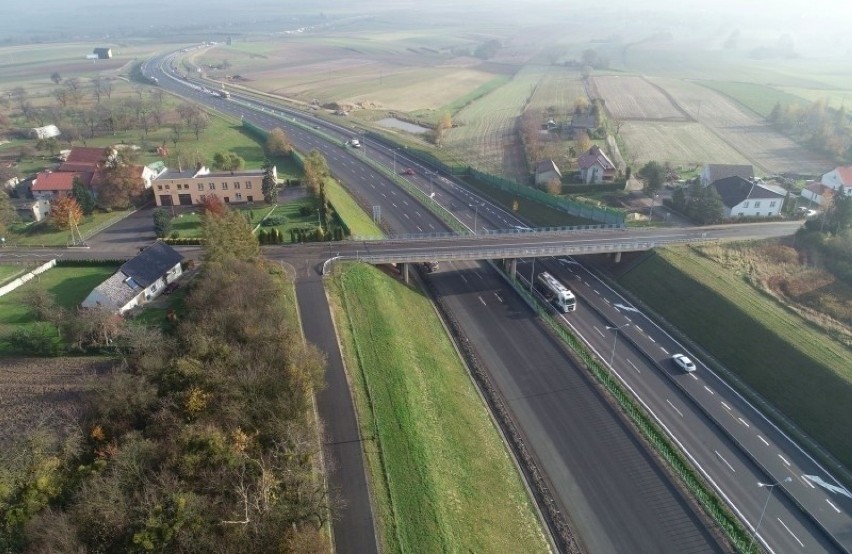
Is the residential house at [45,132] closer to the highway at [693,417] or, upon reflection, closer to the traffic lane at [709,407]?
the highway at [693,417]

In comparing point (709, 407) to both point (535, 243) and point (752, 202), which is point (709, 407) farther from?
point (752, 202)

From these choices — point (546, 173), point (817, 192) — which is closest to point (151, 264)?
point (546, 173)

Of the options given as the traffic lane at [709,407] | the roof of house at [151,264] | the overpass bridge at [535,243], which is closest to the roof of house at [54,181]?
the roof of house at [151,264]

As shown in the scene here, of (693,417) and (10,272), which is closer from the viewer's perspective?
(693,417)

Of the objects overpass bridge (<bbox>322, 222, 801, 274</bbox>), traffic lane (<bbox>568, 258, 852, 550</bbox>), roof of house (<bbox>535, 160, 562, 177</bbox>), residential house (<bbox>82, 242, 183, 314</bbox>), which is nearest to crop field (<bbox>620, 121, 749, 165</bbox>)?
roof of house (<bbox>535, 160, 562, 177</bbox>)

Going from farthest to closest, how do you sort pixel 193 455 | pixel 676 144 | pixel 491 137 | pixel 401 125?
1. pixel 401 125
2. pixel 491 137
3. pixel 676 144
4. pixel 193 455

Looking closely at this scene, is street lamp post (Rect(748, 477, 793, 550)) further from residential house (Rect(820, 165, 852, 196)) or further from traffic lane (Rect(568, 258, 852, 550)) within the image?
residential house (Rect(820, 165, 852, 196))
